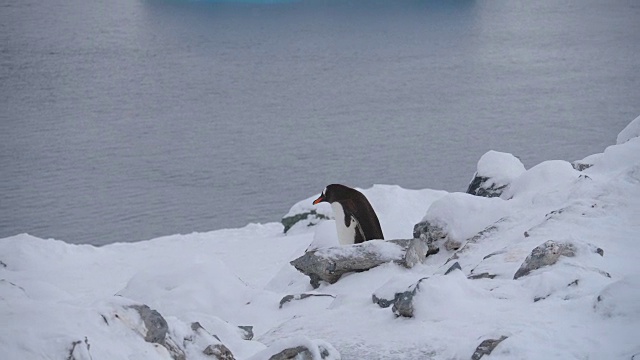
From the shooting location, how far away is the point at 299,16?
63.4 metres

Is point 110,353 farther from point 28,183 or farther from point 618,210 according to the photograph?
point 28,183

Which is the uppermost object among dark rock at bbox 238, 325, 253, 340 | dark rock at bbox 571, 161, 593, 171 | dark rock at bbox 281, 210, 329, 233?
dark rock at bbox 571, 161, 593, 171

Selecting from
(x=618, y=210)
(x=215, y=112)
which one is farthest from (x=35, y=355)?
(x=215, y=112)

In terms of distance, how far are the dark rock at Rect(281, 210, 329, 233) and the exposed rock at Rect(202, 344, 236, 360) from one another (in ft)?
35.0

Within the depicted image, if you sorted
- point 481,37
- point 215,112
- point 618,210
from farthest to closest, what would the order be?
1. point 481,37
2. point 215,112
3. point 618,210

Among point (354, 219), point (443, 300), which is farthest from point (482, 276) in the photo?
point (354, 219)

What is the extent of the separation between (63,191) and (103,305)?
22.7 m

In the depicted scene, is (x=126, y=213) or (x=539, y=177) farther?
(x=126, y=213)

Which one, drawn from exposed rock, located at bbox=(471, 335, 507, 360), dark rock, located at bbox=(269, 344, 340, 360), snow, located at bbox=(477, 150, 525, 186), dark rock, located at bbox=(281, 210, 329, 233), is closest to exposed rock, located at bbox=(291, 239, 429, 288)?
snow, located at bbox=(477, 150, 525, 186)

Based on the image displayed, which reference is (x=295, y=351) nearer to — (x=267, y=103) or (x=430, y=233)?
(x=430, y=233)

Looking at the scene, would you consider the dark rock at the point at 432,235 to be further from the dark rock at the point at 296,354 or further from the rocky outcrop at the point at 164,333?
the dark rock at the point at 296,354

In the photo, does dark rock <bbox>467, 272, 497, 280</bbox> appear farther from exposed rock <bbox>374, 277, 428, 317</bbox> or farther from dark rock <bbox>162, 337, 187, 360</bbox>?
dark rock <bbox>162, 337, 187, 360</bbox>

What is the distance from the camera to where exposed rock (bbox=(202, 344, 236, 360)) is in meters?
6.01

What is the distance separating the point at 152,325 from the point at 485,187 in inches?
271
